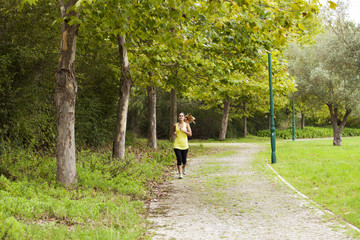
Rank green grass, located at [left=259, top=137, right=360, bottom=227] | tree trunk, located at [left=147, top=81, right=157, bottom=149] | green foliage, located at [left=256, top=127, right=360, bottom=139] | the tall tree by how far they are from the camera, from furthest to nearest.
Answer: green foliage, located at [left=256, top=127, right=360, bottom=139]
tree trunk, located at [left=147, top=81, right=157, bottom=149]
the tall tree
green grass, located at [left=259, top=137, right=360, bottom=227]

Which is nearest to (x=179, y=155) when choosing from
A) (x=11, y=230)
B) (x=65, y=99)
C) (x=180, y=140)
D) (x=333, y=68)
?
(x=180, y=140)

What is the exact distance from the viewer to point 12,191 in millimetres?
7000

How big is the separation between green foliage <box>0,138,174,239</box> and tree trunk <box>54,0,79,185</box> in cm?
44

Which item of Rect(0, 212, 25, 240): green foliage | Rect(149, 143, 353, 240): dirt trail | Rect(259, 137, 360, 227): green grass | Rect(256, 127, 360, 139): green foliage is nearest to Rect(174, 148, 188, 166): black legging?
Rect(149, 143, 353, 240): dirt trail

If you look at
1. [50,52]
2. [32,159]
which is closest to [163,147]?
[50,52]

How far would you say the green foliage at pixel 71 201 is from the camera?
16.9 ft

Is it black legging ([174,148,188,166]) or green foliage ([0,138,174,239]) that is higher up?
black legging ([174,148,188,166])

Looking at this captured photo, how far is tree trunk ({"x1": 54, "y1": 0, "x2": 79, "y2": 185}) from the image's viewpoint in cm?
845

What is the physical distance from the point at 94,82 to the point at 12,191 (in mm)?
12561

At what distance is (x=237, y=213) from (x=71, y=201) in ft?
10.1

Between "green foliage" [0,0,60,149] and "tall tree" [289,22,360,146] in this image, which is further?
"tall tree" [289,22,360,146]

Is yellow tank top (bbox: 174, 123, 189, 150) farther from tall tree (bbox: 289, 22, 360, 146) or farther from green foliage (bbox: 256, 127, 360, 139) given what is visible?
green foliage (bbox: 256, 127, 360, 139)

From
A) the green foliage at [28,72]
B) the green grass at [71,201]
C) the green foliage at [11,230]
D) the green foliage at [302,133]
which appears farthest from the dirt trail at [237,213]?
the green foliage at [302,133]

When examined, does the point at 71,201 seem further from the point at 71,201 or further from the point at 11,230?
the point at 11,230
